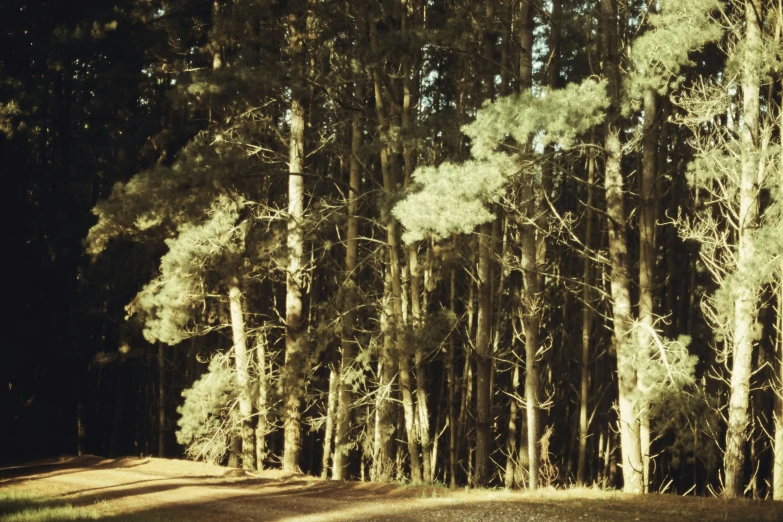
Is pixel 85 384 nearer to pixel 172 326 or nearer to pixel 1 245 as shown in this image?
pixel 1 245

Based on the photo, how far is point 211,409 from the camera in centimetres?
1414

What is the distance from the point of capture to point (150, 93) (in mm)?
19844

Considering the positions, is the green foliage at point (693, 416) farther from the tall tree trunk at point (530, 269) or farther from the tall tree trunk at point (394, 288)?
the tall tree trunk at point (394, 288)

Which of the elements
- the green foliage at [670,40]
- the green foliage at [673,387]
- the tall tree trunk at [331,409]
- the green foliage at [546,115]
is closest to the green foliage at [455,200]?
the green foliage at [546,115]

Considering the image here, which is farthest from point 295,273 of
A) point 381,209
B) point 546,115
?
point 546,115

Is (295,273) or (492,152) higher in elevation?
(492,152)

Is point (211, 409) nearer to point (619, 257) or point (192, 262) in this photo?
point (192, 262)

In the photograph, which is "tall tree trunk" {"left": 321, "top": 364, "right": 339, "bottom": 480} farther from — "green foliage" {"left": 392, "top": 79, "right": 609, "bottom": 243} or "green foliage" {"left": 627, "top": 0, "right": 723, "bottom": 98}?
"green foliage" {"left": 627, "top": 0, "right": 723, "bottom": 98}

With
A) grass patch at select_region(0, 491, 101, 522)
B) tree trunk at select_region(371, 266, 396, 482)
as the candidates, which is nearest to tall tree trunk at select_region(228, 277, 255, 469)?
tree trunk at select_region(371, 266, 396, 482)

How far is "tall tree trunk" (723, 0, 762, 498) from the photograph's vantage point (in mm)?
10492

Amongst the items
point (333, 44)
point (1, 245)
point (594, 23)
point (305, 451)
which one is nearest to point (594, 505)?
point (594, 23)

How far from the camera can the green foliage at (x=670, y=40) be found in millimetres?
10195

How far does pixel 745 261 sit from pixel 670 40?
3.42m

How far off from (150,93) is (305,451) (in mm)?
13716
